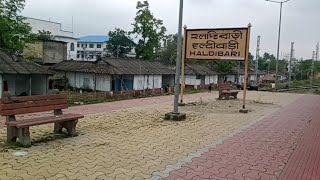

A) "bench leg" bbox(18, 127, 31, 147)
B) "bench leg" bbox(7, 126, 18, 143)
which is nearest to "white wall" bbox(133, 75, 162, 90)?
"bench leg" bbox(7, 126, 18, 143)

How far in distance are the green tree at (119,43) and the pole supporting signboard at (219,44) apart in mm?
50864

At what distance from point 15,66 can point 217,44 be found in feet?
39.6

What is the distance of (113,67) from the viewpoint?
30.1 m

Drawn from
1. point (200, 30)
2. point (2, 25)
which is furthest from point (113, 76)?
point (200, 30)

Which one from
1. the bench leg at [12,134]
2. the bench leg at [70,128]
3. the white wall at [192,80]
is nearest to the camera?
the bench leg at [12,134]

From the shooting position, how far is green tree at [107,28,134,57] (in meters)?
66.4

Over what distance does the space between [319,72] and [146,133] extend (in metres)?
88.5

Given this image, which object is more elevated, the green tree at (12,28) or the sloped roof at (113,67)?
the green tree at (12,28)

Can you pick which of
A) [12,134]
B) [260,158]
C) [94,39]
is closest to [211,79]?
[260,158]

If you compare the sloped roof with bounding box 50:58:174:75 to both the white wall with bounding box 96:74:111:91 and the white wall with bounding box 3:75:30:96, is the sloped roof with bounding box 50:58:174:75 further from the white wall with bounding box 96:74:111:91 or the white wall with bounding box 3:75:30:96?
the white wall with bounding box 3:75:30:96

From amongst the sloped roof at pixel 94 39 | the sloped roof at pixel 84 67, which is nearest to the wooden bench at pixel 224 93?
the sloped roof at pixel 84 67

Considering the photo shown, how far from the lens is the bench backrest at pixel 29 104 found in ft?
23.4

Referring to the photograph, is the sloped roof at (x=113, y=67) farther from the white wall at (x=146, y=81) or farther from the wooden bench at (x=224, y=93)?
the wooden bench at (x=224, y=93)

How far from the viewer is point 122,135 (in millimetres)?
8711
